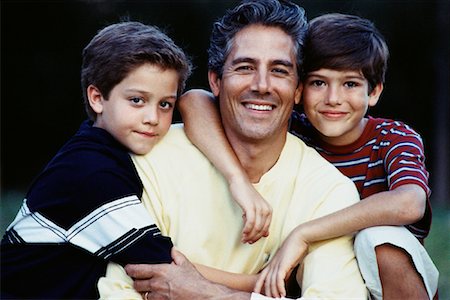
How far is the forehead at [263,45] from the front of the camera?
11.2 ft

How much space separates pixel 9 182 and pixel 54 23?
2.11 metres

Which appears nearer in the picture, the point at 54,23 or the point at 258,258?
the point at 258,258

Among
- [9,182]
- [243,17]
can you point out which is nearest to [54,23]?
[9,182]

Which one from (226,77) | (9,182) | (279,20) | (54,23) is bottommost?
(9,182)

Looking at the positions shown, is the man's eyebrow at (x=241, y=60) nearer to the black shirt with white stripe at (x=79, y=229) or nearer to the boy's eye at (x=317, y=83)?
the boy's eye at (x=317, y=83)

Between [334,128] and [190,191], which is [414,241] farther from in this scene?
[190,191]

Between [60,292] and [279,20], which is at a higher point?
[279,20]

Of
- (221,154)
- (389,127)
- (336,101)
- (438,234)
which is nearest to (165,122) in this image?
(221,154)

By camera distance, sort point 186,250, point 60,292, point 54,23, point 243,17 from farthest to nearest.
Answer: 1. point 54,23
2. point 243,17
3. point 186,250
4. point 60,292

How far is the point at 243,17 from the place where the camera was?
353 centimetres

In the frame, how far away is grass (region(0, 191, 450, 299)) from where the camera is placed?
17.4ft

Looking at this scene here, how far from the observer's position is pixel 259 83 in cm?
336

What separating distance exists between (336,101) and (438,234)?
149 inches

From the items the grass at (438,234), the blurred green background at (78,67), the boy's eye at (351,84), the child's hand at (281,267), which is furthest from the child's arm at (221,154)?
the blurred green background at (78,67)
